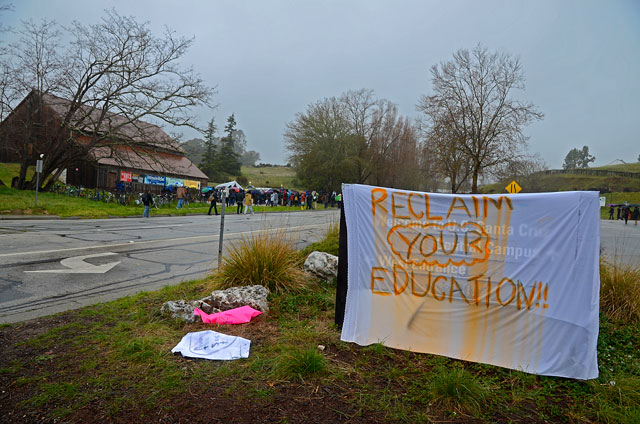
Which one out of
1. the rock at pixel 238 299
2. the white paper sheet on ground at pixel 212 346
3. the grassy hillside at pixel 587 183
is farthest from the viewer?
the grassy hillside at pixel 587 183

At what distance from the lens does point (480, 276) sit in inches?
136

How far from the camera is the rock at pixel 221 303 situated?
14.2 feet

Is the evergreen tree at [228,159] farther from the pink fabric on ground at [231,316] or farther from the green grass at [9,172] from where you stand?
the pink fabric on ground at [231,316]

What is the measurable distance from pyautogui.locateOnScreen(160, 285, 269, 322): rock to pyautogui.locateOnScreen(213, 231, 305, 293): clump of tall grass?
1.23 feet

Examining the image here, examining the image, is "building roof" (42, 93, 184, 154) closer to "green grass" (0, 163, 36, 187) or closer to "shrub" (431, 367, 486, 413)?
"green grass" (0, 163, 36, 187)

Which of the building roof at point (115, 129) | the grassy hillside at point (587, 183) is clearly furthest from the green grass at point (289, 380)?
the grassy hillside at point (587, 183)

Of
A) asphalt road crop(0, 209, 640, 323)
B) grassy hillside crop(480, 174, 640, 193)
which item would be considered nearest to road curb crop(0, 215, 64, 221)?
asphalt road crop(0, 209, 640, 323)

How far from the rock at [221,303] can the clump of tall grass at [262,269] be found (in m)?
0.37

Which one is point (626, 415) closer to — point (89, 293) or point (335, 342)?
point (335, 342)

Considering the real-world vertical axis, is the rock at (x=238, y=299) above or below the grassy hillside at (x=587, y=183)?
below

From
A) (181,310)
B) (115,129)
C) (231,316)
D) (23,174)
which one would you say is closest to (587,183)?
(115,129)

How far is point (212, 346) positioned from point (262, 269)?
182 cm

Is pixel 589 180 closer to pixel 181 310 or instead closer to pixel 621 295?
pixel 621 295

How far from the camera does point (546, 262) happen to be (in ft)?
10.9
